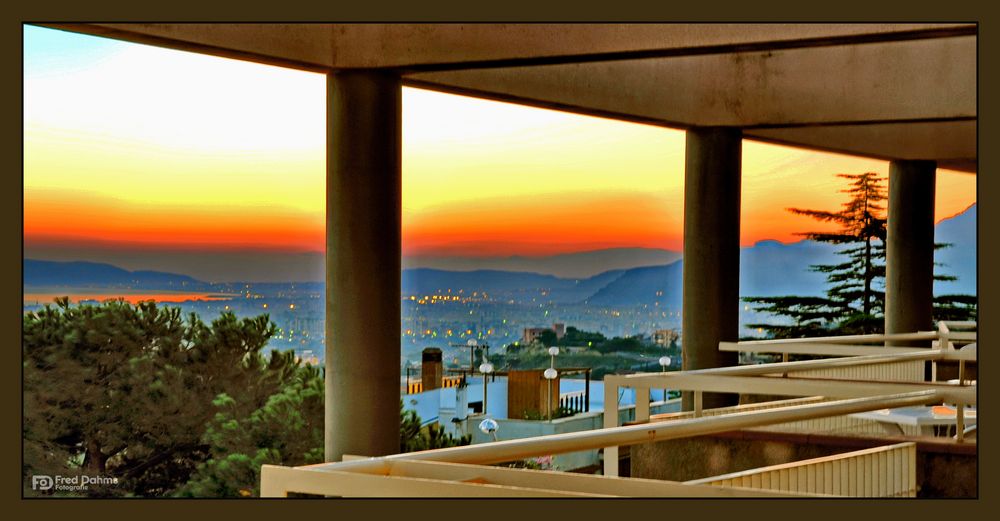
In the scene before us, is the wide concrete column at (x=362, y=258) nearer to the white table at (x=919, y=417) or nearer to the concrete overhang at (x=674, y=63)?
the concrete overhang at (x=674, y=63)

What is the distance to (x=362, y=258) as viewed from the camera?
9664 millimetres

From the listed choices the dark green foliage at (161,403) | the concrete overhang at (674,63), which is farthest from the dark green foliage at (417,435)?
the concrete overhang at (674,63)

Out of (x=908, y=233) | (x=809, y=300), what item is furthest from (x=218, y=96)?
(x=809, y=300)

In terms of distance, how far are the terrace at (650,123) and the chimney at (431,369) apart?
3.11 metres

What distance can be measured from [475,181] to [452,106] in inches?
49.9

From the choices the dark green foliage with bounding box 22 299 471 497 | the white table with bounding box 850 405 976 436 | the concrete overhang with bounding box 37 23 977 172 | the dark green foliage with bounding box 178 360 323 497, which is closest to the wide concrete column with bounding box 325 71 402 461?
the concrete overhang with bounding box 37 23 977 172

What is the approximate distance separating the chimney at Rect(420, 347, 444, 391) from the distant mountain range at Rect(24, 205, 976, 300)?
103 centimetres

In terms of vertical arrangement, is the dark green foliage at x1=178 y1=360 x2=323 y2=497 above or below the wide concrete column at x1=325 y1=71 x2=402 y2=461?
below

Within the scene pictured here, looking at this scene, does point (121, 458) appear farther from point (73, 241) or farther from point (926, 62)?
point (926, 62)

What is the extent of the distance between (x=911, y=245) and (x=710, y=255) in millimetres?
5571

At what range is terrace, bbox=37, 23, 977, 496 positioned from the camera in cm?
436

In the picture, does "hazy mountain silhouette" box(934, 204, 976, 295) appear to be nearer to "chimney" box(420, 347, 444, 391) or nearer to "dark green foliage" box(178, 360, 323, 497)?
"chimney" box(420, 347, 444, 391)

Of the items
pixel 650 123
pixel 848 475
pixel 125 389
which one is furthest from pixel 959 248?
pixel 848 475

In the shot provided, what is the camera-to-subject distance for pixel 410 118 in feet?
51.1
